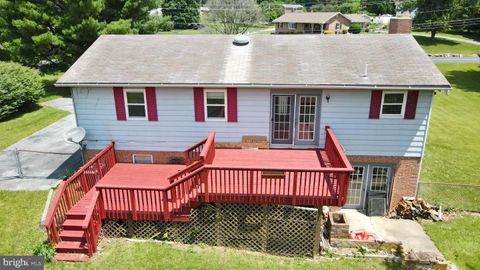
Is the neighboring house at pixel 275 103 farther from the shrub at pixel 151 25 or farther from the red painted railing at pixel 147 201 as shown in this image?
the shrub at pixel 151 25

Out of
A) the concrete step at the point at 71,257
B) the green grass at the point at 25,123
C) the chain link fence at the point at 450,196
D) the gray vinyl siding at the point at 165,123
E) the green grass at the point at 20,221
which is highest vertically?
the gray vinyl siding at the point at 165,123

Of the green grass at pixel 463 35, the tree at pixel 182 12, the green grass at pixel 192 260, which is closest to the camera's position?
the green grass at pixel 192 260

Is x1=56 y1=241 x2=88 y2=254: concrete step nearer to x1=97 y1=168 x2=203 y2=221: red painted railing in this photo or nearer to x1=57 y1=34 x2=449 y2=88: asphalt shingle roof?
x1=97 y1=168 x2=203 y2=221: red painted railing

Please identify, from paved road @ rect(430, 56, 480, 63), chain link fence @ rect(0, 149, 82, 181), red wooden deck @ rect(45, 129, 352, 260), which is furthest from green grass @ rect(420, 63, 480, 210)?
chain link fence @ rect(0, 149, 82, 181)

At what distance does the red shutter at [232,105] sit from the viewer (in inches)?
469

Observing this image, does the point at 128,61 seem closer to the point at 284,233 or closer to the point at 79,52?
the point at 284,233

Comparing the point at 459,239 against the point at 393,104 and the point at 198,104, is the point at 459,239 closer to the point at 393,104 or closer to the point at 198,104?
the point at 393,104

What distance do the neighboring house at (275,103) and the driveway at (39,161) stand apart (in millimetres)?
2216

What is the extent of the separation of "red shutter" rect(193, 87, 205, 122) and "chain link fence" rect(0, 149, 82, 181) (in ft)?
19.5

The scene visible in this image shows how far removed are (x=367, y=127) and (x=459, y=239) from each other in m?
4.63

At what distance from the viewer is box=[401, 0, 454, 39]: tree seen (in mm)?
51969

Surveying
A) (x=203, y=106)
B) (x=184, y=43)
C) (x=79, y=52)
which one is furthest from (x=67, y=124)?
(x=203, y=106)

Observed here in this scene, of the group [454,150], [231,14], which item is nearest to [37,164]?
[454,150]

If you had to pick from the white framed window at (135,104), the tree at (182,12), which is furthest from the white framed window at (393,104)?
the tree at (182,12)
